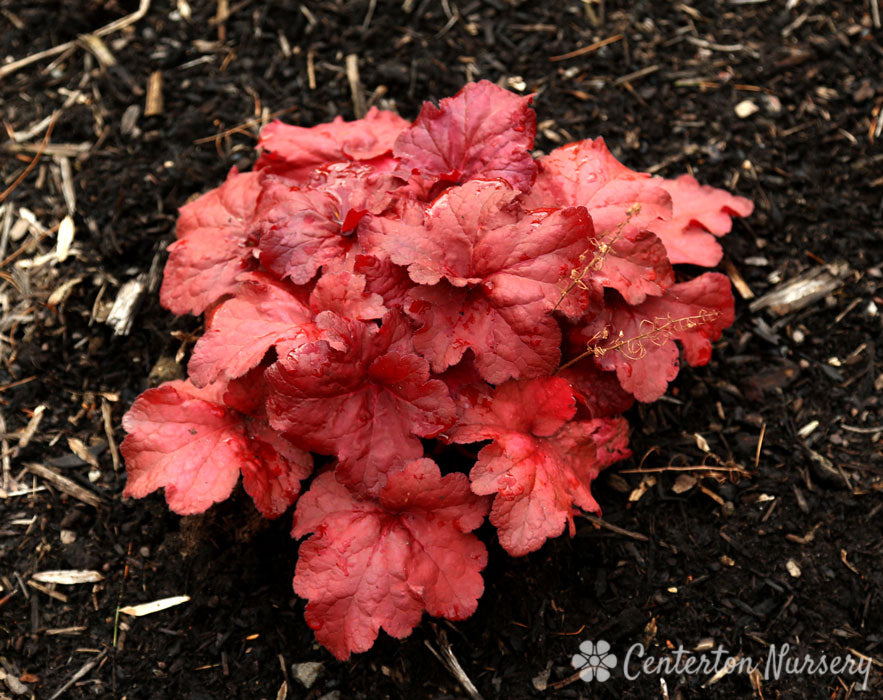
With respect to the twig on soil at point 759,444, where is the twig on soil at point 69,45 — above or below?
above

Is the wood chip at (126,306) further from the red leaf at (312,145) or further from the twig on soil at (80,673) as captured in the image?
the twig on soil at (80,673)

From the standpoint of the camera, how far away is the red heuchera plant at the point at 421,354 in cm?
211

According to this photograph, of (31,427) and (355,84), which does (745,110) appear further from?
(31,427)

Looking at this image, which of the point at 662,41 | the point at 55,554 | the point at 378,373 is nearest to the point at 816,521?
the point at 378,373

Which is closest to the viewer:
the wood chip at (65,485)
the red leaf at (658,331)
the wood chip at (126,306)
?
the red leaf at (658,331)

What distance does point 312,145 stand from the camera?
265cm

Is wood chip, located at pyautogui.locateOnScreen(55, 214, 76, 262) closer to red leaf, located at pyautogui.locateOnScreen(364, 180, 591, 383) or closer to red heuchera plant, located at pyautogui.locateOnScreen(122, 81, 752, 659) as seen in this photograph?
red heuchera plant, located at pyautogui.locateOnScreen(122, 81, 752, 659)

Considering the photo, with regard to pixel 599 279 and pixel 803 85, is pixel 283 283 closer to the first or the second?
pixel 599 279

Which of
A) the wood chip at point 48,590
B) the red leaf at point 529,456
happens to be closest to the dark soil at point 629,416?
the wood chip at point 48,590

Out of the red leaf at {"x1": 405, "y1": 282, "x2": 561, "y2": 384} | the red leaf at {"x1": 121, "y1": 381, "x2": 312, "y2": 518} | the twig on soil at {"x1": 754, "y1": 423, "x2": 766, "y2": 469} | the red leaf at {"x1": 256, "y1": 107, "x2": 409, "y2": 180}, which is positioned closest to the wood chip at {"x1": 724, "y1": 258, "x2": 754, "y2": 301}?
the twig on soil at {"x1": 754, "y1": 423, "x2": 766, "y2": 469}

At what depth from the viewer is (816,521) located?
106 inches

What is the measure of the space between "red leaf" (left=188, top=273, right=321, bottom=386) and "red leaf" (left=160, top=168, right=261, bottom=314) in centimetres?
18

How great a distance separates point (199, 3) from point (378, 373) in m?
2.54

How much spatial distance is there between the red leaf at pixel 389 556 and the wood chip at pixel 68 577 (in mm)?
953
